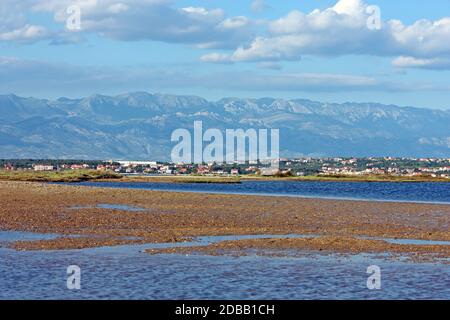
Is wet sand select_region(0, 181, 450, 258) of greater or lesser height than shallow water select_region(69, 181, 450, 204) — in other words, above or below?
above

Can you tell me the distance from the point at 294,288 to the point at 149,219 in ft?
82.4

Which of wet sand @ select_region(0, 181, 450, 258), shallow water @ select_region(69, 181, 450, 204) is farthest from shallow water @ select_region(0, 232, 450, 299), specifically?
shallow water @ select_region(69, 181, 450, 204)

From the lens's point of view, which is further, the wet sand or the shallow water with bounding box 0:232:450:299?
the wet sand

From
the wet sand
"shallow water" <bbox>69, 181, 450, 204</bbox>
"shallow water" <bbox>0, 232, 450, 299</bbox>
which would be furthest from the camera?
"shallow water" <bbox>69, 181, 450, 204</bbox>

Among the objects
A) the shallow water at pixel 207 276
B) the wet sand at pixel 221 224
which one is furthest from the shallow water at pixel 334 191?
the shallow water at pixel 207 276

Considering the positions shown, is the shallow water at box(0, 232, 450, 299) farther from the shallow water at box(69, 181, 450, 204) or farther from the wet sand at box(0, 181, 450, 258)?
the shallow water at box(69, 181, 450, 204)

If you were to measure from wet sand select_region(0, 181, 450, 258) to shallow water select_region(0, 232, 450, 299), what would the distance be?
3.48 m

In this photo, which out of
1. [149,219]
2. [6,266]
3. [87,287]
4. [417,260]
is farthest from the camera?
[149,219]

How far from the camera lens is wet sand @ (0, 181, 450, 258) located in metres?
38.2

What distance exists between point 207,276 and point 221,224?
1965 cm

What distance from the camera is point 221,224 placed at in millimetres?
48875
